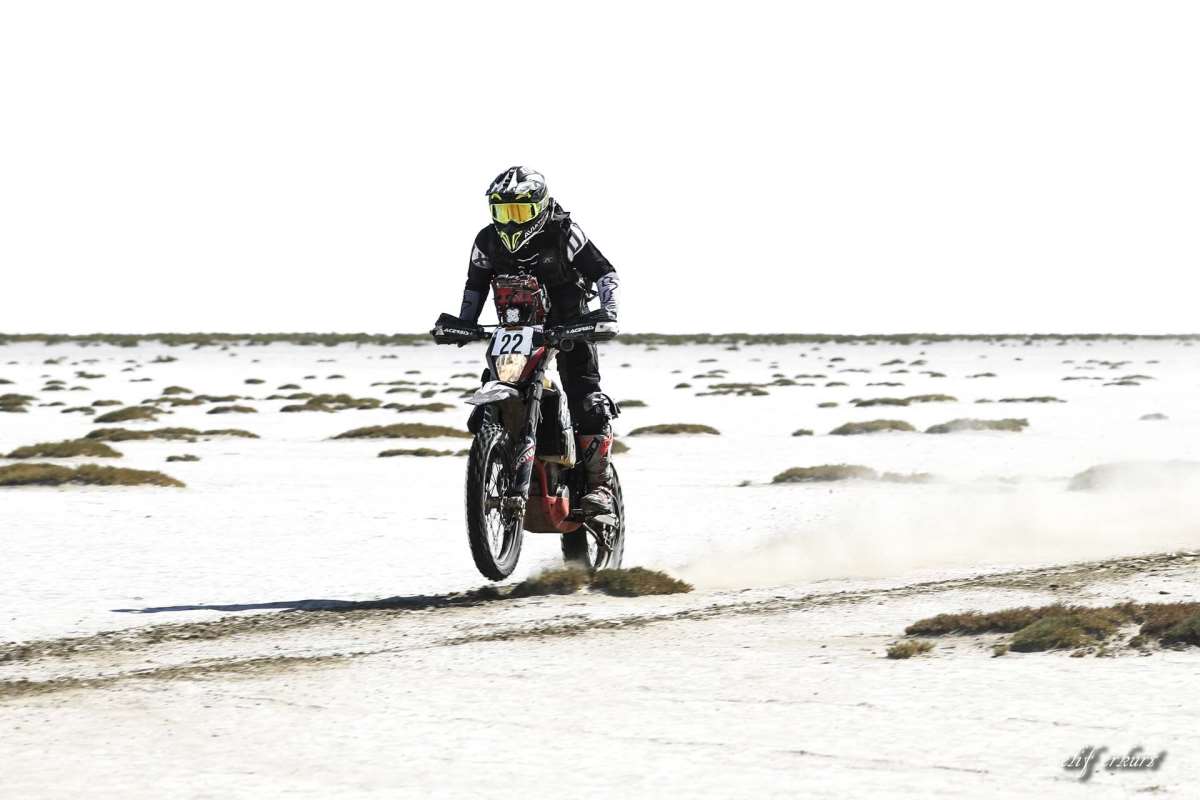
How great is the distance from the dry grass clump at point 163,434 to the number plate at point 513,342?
24796 millimetres

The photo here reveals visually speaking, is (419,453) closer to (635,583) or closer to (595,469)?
(595,469)

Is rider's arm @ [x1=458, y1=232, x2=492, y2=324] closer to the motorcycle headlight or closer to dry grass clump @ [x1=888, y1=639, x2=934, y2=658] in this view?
the motorcycle headlight

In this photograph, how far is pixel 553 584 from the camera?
12.5m

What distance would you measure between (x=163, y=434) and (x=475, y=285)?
25.2 metres

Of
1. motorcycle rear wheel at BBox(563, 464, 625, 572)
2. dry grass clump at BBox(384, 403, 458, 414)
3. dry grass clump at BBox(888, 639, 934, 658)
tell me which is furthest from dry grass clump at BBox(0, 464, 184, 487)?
Answer: dry grass clump at BBox(384, 403, 458, 414)

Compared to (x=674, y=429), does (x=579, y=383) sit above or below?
above

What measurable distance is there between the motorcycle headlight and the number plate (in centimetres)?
3

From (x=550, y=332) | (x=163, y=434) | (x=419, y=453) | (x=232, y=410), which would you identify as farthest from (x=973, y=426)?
(x=550, y=332)

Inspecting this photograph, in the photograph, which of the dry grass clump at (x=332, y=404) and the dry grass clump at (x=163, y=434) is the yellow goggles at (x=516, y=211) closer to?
the dry grass clump at (x=163, y=434)

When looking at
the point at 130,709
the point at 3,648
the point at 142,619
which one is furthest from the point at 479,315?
the point at 130,709

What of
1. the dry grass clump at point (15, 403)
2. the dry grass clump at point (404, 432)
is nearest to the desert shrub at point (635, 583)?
the dry grass clump at point (404, 432)

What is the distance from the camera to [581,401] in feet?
42.0

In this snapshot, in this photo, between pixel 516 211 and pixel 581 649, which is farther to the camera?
pixel 516 211

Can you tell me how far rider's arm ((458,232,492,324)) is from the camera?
12.5 meters
